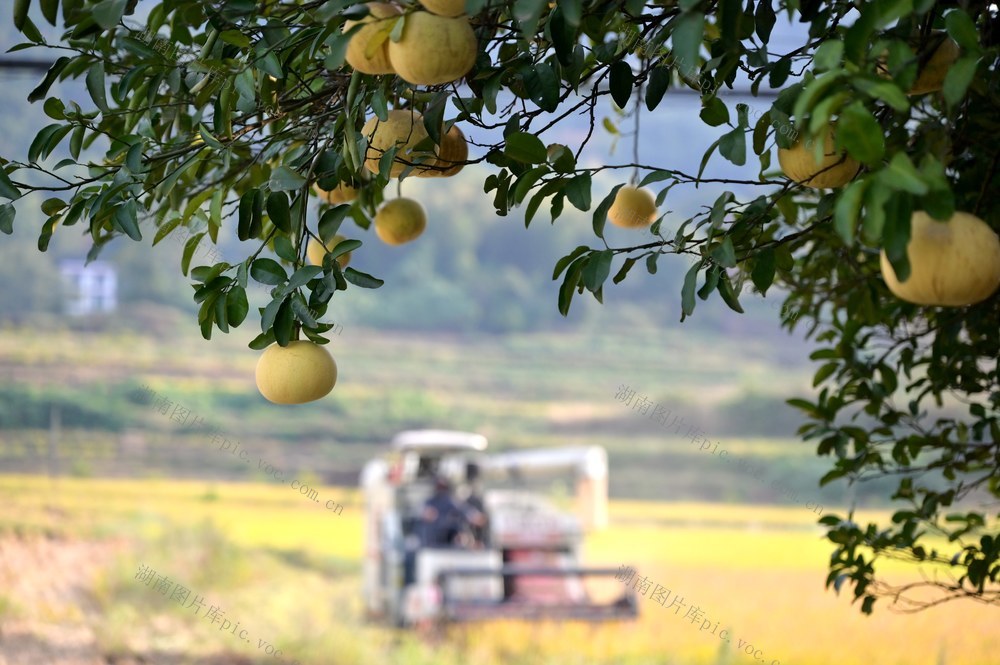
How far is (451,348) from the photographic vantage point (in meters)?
7.43

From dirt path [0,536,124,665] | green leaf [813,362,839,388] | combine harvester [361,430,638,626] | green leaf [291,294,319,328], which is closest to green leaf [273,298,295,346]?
green leaf [291,294,319,328]

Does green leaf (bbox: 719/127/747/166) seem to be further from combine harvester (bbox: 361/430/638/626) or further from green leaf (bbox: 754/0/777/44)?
combine harvester (bbox: 361/430/638/626)

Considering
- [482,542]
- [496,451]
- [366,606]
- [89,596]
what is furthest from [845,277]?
[496,451]

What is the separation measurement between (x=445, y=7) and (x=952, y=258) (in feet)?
1.04

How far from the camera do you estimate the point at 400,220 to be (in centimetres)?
100

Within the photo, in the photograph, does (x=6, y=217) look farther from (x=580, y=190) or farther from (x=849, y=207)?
(x=849, y=207)

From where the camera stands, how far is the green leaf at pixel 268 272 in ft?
2.47

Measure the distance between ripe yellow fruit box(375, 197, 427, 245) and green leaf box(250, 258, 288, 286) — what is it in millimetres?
257

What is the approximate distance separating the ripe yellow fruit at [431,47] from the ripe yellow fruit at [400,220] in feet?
1.22

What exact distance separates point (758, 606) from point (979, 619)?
98 centimetres

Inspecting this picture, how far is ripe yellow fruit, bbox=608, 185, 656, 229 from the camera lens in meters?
0.99

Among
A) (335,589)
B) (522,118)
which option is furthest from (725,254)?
(335,589)

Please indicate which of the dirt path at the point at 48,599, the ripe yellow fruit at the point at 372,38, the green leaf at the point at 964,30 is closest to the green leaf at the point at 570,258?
the ripe yellow fruit at the point at 372,38

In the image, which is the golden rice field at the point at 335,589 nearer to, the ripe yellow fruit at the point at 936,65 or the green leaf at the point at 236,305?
the green leaf at the point at 236,305
